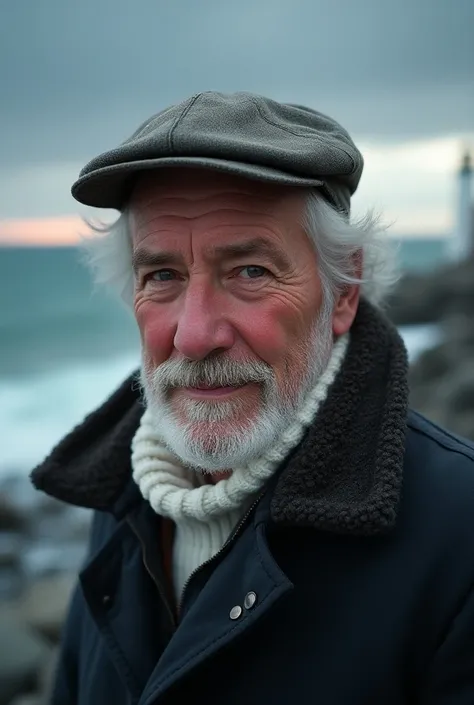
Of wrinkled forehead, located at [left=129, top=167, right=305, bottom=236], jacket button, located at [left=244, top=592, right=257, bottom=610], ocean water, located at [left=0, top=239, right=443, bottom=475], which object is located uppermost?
wrinkled forehead, located at [left=129, top=167, right=305, bottom=236]

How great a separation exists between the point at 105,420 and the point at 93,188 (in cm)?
80

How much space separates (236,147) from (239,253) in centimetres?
26

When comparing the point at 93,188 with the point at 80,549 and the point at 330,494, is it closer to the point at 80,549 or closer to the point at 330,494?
the point at 330,494

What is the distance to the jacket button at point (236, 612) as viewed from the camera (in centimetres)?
168

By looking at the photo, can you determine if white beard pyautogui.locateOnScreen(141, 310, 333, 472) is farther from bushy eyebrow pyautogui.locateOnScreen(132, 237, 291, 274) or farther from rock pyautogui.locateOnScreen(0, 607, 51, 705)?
rock pyautogui.locateOnScreen(0, 607, 51, 705)

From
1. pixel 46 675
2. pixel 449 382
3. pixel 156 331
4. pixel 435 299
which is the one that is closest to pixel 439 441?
pixel 156 331

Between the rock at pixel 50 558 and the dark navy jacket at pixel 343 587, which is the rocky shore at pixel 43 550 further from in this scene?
the dark navy jacket at pixel 343 587

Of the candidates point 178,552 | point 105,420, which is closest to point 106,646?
point 178,552

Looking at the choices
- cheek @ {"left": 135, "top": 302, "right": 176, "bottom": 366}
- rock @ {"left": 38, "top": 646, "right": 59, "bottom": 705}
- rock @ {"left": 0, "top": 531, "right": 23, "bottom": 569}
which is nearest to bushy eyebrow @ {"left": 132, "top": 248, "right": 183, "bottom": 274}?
cheek @ {"left": 135, "top": 302, "right": 176, "bottom": 366}

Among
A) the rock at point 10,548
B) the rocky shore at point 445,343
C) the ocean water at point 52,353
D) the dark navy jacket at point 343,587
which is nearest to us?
the dark navy jacket at point 343,587

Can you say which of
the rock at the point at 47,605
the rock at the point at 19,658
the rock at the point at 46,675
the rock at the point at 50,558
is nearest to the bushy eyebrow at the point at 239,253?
the rock at the point at 46,675

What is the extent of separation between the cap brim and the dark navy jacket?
1.80ft

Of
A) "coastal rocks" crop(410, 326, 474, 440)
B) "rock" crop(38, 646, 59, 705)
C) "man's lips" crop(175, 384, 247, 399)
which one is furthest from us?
"coastal rocks" crop(410, 326, 474, 440)

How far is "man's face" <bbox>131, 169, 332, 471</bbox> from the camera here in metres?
1.82
